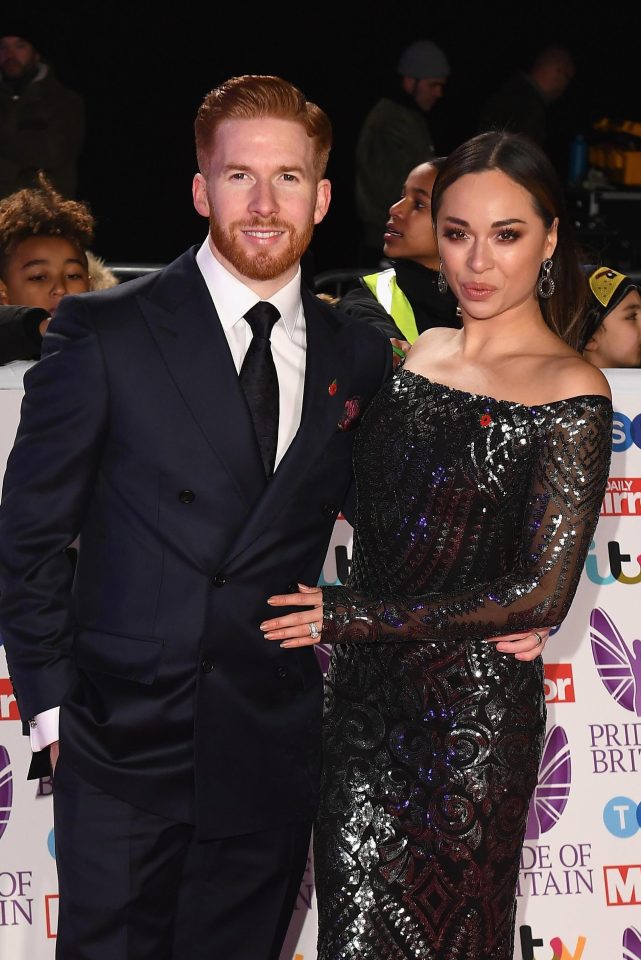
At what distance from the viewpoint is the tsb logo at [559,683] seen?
11.6ft

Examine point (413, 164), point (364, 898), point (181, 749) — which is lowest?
point (364, 898)

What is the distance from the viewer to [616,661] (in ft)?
11.6

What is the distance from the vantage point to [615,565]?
3.56 meters

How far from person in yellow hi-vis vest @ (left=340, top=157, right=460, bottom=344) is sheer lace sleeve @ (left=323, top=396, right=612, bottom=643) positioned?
69.1 inches

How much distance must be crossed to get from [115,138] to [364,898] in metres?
8.66

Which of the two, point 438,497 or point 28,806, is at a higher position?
point 438,497

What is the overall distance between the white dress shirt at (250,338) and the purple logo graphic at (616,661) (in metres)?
1.32

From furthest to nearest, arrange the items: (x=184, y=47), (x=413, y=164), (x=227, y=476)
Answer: (x=184, y=47), (x=413, y=164), (x=227, y=476)

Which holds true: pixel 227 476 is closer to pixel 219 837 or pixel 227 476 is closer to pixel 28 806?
pixel 219 837

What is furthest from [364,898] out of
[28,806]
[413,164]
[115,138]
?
[115,138]

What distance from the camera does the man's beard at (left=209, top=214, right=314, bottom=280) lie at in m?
Answer: 2.49

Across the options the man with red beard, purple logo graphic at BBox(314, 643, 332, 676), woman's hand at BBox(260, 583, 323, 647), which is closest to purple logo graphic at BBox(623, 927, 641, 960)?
purple logo graphic at BBox(314, 643, 332, 676)

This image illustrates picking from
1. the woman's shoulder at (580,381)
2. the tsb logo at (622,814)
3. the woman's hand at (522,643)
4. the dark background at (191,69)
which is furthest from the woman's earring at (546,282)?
the dark background at (191,69)

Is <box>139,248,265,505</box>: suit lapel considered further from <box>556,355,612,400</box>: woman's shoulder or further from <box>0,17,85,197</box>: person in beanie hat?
<box>0,17,85,197</box>: person in beanie hat
